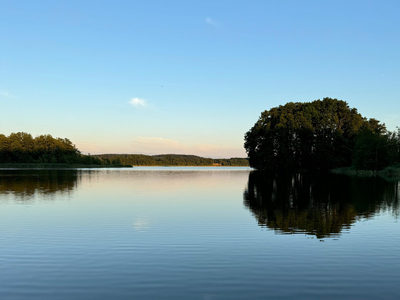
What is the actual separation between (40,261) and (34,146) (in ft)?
515

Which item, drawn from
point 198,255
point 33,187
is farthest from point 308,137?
point 198,255

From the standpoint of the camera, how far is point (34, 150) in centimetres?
14738

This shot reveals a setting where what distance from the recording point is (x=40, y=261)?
29.9 feet

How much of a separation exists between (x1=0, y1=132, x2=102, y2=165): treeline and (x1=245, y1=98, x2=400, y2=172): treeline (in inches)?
3698

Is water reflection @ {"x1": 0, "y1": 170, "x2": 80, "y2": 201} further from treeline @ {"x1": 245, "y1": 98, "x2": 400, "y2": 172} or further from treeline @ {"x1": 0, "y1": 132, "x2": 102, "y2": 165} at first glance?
treeline @ {"x1": 0, "y1": 132, "x2": 102, "y2": 165}

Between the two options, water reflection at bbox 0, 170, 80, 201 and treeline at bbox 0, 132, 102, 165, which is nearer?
water reflection at bbox 0, 170, 80, 201

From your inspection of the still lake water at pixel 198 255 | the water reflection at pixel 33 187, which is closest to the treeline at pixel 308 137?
the water reflection at pixel 33 187

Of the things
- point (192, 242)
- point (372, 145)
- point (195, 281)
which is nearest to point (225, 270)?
point (195, 281)

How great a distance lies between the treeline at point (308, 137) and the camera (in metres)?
82.0

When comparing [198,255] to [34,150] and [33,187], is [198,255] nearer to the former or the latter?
[33,187]

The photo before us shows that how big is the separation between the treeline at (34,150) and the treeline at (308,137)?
3698 inches

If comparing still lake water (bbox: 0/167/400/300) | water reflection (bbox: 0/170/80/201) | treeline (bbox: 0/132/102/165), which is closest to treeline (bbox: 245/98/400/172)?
water reflection (bbox: 0/170/80/201)

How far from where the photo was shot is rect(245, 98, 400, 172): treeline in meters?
82.0

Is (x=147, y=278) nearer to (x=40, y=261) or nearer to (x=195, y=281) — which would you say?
(x=195, y=281)
